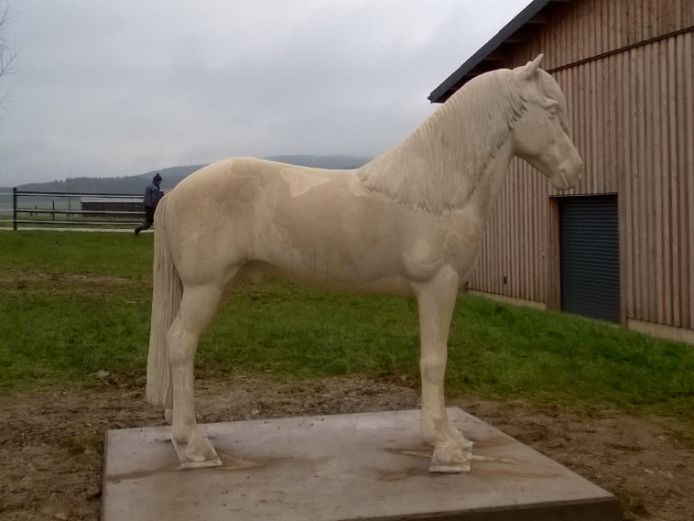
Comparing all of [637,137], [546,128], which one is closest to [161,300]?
[546,128]

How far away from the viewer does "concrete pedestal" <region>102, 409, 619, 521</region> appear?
133 inches

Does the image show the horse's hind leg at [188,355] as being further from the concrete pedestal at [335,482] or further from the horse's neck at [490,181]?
the horse's neck at [490,181]

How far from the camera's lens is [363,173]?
4.07 m

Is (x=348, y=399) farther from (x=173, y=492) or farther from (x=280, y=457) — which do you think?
(x=173, y=492)

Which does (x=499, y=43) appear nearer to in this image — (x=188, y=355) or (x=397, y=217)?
(x=397, y=217)

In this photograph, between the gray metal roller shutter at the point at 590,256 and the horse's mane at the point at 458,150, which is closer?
the horse's mane at the point at 458,150

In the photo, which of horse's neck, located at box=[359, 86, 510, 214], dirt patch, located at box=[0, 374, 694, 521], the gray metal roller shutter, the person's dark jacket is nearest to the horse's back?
horse's neck, located at box=[359, 86, 510, 214]

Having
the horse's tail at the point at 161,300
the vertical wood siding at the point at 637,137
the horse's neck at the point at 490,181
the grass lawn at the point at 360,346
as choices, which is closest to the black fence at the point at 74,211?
the grass lawn at the point at 360,346

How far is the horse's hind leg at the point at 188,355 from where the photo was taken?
3.99 meters

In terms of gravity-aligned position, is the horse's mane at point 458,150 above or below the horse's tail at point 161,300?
above

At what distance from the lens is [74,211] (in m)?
25.8

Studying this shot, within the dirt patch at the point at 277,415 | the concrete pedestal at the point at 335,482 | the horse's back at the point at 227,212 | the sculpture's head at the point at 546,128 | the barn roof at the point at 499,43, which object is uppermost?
the barn roof at the point at 499,43

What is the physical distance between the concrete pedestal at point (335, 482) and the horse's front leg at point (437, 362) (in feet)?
0.35

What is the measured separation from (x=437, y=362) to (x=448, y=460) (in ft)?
1.62
